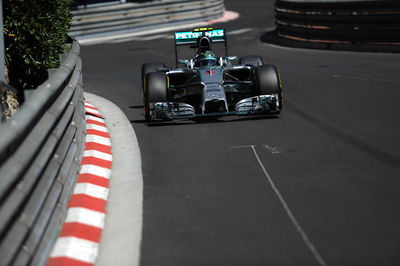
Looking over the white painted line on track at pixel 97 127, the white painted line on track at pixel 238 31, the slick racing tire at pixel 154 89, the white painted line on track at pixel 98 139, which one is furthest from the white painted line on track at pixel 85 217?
the white painted line on track at pixel 238 31

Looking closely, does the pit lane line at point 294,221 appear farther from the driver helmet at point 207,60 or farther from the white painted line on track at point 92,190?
the driver helmet at point 207,60

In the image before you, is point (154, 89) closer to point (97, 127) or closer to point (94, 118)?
point (97, 127)

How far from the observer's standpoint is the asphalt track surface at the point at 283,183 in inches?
250

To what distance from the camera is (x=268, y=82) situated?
1300 centimetres

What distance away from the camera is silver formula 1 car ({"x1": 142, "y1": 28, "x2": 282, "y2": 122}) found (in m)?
12.8

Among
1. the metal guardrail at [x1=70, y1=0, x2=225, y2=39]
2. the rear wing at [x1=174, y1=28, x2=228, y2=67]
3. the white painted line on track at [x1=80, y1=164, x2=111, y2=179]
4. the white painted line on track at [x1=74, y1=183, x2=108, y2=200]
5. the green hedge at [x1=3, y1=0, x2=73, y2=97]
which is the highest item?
the green hedge at [x1=3, y1=0, x2=73, y2=97]

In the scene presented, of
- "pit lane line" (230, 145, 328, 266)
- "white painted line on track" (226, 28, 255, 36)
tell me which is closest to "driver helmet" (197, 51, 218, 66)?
"pit lane line" (230, 145, 328, 266)

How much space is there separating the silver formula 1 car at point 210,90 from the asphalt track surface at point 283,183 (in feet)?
0.71

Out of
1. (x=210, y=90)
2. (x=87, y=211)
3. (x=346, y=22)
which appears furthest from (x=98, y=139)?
(x=346, y=22)

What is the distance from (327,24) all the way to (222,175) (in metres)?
17.1

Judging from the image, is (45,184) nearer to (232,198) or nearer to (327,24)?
(232,198)

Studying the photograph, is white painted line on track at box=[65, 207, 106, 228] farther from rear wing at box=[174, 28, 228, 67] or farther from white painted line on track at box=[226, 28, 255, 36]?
white painted line on track at box=[226, 28, 255, 36]

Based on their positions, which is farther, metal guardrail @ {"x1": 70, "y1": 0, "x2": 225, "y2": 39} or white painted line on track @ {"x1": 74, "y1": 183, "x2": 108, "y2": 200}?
metal guardrail @ {"x1": 70, "y1": 0, "x2": 225, "y2": 39}

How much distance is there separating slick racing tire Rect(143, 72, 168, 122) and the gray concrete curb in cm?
53
